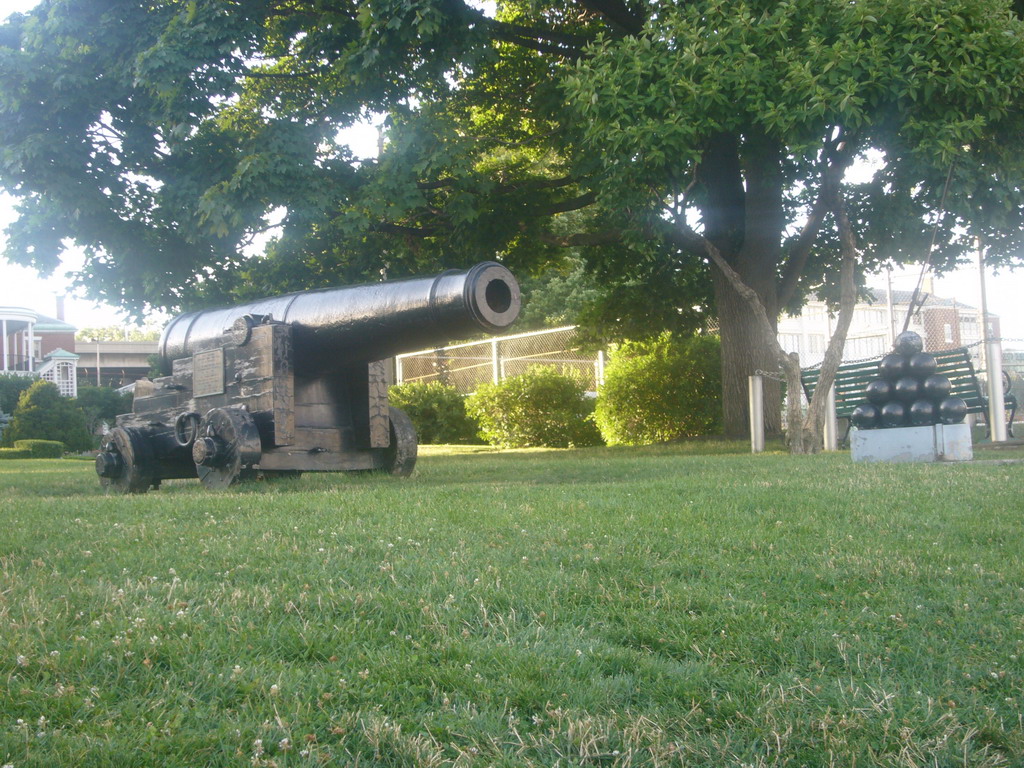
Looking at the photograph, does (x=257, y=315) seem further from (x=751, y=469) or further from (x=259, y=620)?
(x=259, y=620)

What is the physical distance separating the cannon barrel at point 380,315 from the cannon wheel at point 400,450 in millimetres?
1070

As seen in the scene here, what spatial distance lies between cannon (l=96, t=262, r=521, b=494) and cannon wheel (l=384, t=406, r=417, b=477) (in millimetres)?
12

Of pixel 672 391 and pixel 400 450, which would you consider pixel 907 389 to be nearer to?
pixel 400 450

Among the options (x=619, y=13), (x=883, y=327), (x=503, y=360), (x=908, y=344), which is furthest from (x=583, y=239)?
(x=883, y=327)

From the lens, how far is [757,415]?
15.1 meters

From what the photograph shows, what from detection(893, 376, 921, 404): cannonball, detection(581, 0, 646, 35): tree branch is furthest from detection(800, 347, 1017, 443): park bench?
detection(581, 0, 646, 35): tree branch

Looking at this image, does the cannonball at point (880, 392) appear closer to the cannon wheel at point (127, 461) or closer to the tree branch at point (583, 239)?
the tree branch at point (583, 239)

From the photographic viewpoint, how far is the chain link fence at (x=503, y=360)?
25094 millimetres

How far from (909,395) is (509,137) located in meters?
10.1

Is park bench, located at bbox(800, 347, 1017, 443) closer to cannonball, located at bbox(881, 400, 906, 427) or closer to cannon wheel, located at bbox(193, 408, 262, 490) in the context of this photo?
cannonball, located at bbox(881, 400, 906, 427)

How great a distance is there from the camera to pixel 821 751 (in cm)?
262

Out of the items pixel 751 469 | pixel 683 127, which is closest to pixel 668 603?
pixel 751 469

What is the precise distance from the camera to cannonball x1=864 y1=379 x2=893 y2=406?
1134 centimetres

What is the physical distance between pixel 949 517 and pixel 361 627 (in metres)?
3.67
